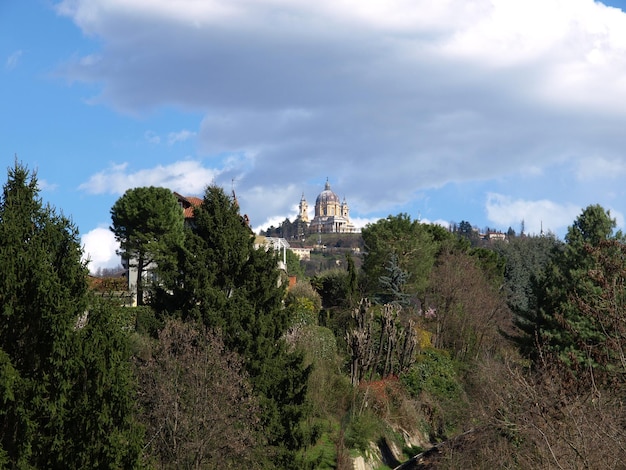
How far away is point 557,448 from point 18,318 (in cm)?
1259

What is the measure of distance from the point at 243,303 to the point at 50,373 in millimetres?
13103

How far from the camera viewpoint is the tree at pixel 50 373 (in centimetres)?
1794

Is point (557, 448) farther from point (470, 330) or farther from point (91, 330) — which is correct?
point (470, 330)

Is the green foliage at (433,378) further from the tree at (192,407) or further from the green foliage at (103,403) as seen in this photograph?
the green foliage at (103,403)

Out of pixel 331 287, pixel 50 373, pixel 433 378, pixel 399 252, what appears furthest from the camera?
pixel 331 287

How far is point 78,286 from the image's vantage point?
1962 centimetres

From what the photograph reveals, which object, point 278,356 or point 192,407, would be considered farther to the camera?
point 278,356

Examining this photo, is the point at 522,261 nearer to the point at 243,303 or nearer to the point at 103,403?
the point at 243,303

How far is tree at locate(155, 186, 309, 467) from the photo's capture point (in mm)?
30609

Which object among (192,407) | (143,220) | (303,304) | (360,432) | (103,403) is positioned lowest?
(360,432)

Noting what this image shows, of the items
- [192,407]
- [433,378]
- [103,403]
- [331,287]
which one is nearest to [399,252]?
[331,287]

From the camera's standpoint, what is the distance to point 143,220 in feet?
180

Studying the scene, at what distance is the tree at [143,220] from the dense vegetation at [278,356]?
0.14 meters

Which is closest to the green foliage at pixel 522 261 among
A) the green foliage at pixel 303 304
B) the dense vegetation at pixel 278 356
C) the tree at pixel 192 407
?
the dense vegetation at pixel 278 356
